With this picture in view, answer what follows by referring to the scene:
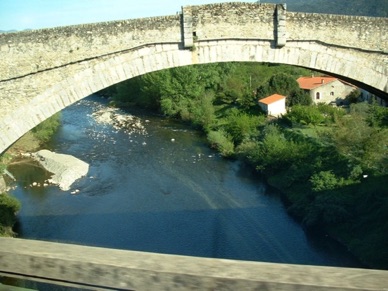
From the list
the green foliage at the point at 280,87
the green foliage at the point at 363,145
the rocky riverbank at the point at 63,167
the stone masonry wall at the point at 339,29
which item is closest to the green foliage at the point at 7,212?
the rocky riverbank at the point at 63,167

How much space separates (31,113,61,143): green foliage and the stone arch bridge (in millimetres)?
13497

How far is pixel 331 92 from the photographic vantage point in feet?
74.5

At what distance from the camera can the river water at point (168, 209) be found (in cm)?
1027

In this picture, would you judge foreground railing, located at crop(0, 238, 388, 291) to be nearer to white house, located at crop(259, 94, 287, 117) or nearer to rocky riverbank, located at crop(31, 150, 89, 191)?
rocky riverbank, located at crop(31, 150, 89, 191)

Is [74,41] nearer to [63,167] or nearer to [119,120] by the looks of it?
[63,167]

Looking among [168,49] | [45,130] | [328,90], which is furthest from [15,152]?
→ [328,90]

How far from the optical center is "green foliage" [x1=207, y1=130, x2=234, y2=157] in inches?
658

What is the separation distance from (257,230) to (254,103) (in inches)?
485

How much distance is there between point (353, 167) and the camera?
12562mm

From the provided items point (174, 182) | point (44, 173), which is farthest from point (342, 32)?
point (44, 173)

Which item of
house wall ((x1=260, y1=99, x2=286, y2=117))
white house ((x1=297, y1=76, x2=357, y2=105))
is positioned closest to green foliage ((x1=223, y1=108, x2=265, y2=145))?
house wall ((x1=260, y1=99, x2=286, y2=117))

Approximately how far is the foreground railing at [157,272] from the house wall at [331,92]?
72.7ft

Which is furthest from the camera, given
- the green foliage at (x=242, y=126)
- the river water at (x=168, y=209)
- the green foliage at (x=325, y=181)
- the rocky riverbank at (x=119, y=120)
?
the rocky riverbank at (x=119, y=120)

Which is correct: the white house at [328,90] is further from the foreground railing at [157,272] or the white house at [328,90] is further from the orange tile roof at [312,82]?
the foreground railing at [157,272]
